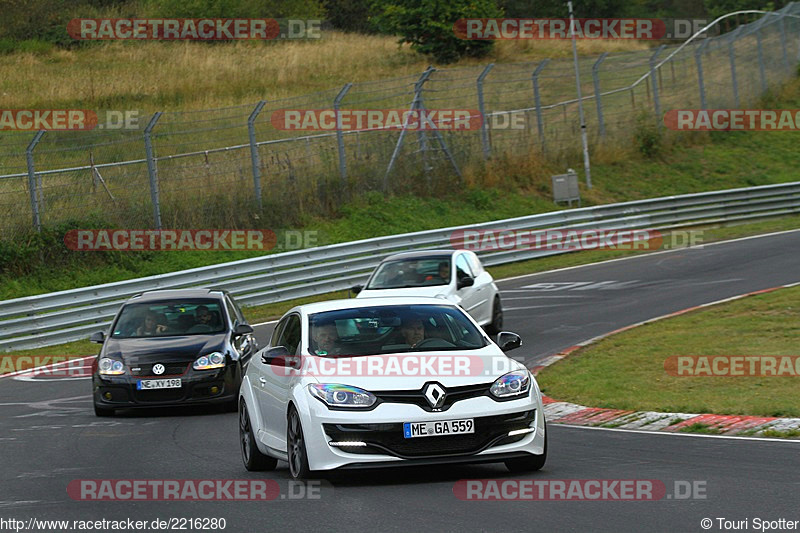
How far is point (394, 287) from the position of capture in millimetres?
19344

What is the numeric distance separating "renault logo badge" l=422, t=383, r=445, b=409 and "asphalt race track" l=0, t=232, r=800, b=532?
592 mm

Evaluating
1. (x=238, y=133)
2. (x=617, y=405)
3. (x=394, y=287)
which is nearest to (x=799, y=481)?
(x=617, y=405)

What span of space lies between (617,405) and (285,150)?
21443 millimetres

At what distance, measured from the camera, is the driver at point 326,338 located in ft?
31.1

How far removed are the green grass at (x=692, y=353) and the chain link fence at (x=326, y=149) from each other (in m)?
13.6

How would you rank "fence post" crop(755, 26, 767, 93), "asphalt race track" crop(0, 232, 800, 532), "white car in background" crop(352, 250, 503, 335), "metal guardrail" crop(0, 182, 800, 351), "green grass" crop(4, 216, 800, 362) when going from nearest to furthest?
1. "asphalt race track" crop(0, 232, 800, 532)
2. "white car in background" crop(352, 250, 503, 335)
3. "green grass" crop(4, 216, 800, 362)
4. "metal guardrail" crop(0, 182, 800, 351)
5. "fence post" crop(755, 26, 767, 93)

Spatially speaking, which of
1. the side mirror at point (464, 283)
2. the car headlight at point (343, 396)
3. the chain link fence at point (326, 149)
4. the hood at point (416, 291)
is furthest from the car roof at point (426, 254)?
the car headlight at point (343, 396)

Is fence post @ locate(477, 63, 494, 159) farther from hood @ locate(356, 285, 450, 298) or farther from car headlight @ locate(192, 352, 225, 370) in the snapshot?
car headlight @ locate(192, 352, 225, 370)

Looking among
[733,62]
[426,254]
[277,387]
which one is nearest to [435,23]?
[733,62]

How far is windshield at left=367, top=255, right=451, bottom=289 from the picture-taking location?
19.4 m

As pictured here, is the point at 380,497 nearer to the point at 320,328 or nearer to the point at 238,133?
the point at 320,328

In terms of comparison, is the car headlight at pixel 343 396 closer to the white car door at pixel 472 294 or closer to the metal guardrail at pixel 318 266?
the white car door at pixel 472 294

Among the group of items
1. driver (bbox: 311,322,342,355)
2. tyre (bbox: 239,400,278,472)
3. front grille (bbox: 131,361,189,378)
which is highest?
driver (bbox: 311,322,342,355)

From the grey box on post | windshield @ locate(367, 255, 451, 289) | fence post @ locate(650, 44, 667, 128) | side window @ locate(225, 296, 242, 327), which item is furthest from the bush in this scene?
side window @ locate(225, 296, 242, 327)
